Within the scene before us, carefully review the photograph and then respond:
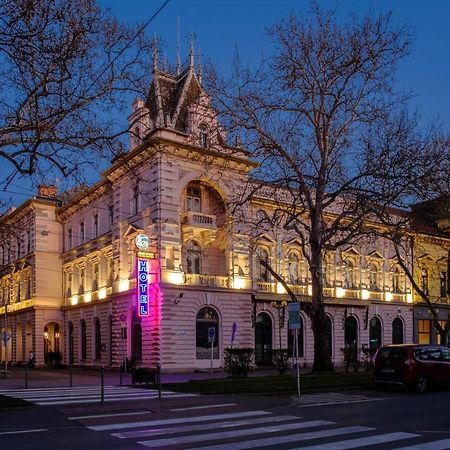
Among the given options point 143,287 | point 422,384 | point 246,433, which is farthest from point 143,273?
point 246,433

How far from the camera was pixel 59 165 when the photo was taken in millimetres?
18797

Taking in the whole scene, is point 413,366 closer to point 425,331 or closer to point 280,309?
point 280,309

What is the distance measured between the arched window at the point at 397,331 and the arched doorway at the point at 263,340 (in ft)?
47.5

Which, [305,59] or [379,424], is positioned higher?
[305,59]

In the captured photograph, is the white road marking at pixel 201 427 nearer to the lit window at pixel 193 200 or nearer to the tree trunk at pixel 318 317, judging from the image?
the tree trunk at pixel 318 317

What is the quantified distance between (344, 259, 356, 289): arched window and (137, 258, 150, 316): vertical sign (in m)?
20.0

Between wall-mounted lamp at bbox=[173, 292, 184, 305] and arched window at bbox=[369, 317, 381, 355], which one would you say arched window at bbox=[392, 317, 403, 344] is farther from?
wall-mounted lamp at bbox=[173, 292, 184, 305]

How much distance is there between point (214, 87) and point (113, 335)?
2165cm

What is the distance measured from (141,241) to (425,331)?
31.5 meters

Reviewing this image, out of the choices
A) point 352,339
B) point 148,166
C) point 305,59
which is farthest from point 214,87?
point 352,339

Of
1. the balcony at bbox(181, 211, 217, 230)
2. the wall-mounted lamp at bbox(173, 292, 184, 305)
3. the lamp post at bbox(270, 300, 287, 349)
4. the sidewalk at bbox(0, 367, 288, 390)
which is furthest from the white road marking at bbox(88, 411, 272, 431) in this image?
the lamp post at bbox(270, 300, 287, 349)

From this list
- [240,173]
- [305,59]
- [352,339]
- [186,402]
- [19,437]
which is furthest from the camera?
[352,339]

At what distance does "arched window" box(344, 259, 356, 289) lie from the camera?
49.7 metres

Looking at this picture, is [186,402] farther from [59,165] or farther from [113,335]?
[113,335]
